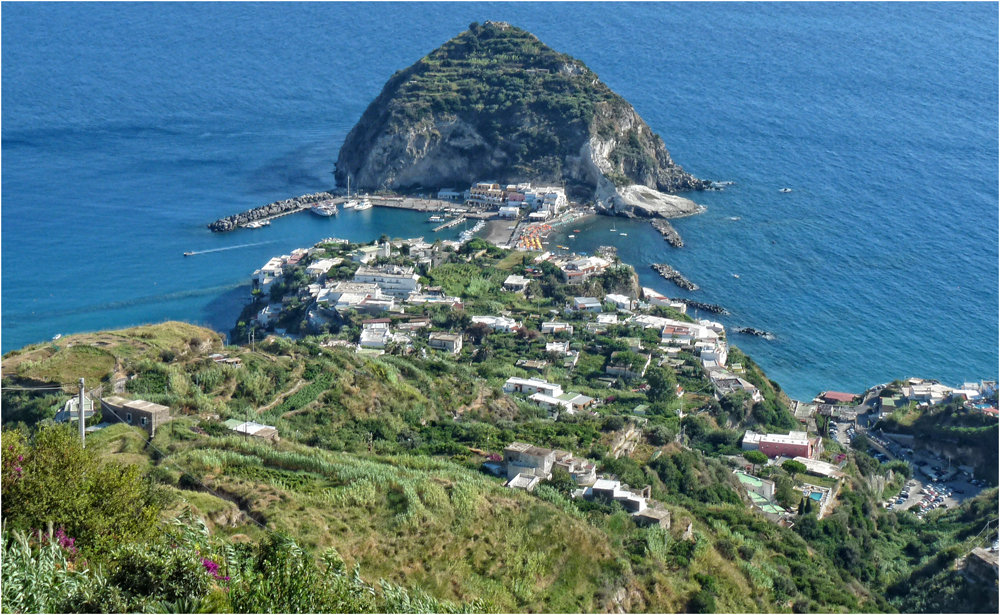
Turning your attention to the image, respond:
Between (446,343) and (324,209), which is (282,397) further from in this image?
(324,209)

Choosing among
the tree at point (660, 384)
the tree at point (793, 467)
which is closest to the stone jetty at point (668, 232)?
the tree at point (660, 384)

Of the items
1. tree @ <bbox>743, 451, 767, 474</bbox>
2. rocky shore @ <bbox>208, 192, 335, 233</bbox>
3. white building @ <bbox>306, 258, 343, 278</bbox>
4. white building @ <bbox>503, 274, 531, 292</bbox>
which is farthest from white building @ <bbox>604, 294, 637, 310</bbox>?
rocky shore @ <bbox>208, 192, 335, 233</bbox>

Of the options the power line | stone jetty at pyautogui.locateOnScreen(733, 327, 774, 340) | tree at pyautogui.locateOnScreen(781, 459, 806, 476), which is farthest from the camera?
stone jetty at pyautogui.locateOnScreen(733, 327, 774, 340)

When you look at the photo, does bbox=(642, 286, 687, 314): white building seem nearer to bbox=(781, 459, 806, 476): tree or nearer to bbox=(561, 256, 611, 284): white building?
bbox=(561, 256, 611, 284): white building

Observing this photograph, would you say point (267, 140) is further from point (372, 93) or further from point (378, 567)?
point (378, 567)

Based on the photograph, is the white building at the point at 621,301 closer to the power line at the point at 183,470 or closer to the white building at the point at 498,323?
the white building at the point at 498,323

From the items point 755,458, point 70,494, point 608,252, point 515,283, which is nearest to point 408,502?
point 70,494
